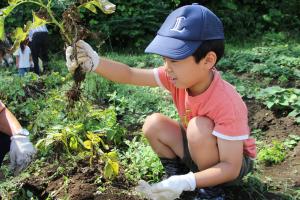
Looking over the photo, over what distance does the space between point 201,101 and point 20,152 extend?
103 cm

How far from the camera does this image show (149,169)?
2.53 metres

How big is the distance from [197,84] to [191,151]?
332 mm

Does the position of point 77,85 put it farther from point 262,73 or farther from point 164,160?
point 262,73

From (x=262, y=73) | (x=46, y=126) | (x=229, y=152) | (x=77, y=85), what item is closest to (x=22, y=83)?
(x=46, y=126)

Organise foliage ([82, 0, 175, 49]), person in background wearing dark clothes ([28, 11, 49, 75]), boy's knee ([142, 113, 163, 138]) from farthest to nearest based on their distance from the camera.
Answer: foliage ([82, 0, 175, 49]), person in background wearing dark clothes ([28, 11, 49, 75]), boy's knee ([142, 113, 163, 138])

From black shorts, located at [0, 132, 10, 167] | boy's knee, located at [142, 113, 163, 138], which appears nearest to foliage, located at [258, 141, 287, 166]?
boy's knee, located at [142, 113, 163, 138]

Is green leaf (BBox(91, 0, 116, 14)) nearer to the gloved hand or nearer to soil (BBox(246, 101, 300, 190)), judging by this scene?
the gloved hand

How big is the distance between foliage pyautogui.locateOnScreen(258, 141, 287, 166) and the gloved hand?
1.39 metres

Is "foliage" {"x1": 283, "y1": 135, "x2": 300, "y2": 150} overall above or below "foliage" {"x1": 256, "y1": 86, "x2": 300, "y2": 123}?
below

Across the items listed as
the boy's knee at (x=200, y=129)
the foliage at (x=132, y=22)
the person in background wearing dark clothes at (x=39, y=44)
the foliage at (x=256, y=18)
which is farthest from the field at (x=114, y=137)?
the foliage at (x=256, y=18)

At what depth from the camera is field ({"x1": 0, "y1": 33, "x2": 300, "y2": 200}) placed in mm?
2342

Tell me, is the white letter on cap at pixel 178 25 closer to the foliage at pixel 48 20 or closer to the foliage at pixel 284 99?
the foliage at pixel 48 20

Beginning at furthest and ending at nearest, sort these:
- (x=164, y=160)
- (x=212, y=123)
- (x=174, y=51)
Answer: (x=164, y=160), (x=212, y=123), (x=174, y=51)

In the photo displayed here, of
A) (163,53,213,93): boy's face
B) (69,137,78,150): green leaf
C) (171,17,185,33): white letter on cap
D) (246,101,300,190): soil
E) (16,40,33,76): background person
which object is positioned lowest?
(16,40,33,76): background person
